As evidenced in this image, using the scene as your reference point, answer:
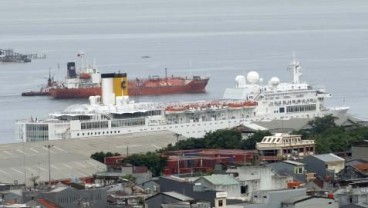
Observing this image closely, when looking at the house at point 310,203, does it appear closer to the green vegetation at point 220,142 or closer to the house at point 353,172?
the house at point 353,172

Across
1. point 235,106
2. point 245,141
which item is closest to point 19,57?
point 235,106

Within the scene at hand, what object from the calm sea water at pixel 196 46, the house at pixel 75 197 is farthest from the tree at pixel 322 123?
the house at pixel 75 197

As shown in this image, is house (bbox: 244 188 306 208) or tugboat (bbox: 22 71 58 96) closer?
house (bbox: 244 188 306 208)

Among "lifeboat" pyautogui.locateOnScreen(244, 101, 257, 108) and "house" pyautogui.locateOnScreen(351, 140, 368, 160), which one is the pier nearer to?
"lifeboat" pyautogui.locateOnScreen(244, 101, 257, 108)

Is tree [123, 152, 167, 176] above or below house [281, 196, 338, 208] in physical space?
above

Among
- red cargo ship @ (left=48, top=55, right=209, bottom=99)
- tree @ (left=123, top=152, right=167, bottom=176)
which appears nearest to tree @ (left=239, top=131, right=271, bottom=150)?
tree @ (left=123, top=152, right=167, bottom=176)

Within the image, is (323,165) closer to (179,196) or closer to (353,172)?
(353,172)
